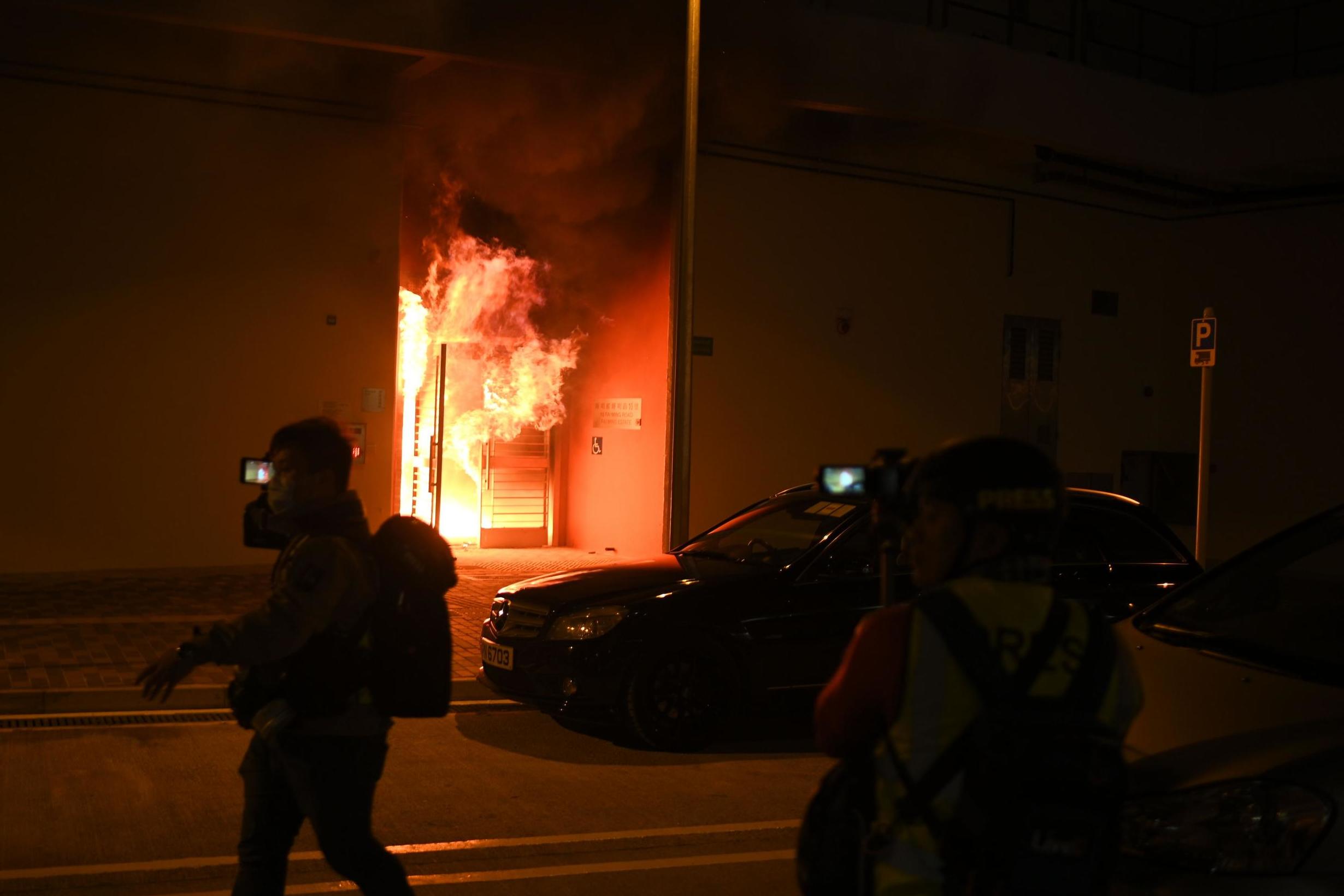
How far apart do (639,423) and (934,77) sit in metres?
5.19

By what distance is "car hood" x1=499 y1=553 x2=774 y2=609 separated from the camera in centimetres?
765

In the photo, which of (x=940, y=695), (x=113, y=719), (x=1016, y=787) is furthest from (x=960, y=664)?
(x=113, y=719)

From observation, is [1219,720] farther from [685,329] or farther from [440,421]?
[440,421]

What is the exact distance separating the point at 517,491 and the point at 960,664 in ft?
50.3

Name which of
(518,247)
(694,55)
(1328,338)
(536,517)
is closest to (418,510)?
(536,517)

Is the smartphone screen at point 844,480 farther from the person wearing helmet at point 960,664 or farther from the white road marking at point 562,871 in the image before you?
the white road marking at point 562,871

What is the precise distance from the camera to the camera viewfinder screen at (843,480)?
303 centimetres

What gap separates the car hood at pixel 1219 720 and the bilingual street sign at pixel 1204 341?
24.1ft

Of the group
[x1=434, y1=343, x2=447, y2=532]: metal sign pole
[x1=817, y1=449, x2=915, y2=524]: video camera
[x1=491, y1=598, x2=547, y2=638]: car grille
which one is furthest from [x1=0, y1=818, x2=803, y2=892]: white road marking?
[x1=434, y1=343, x2=447, y2=532]: metal sign pole

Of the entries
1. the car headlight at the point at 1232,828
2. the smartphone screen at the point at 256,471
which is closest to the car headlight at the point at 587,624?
the smartphone screen at the point at 256,471

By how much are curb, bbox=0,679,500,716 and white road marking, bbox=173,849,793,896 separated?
2.87 metres

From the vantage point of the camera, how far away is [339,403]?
14.6 m

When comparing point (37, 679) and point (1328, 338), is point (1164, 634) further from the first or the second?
point (1328, 338)

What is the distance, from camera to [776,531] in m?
8.47
